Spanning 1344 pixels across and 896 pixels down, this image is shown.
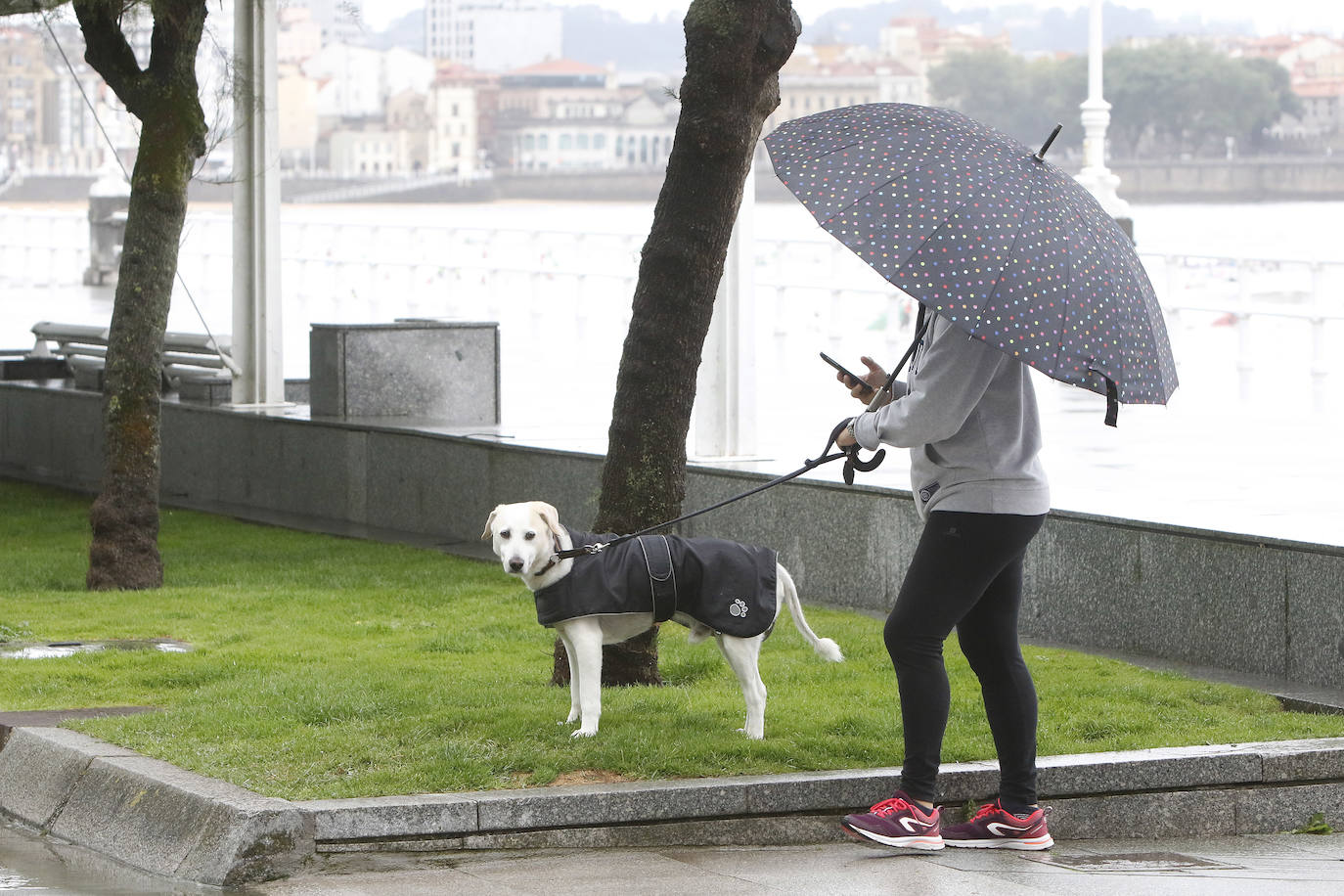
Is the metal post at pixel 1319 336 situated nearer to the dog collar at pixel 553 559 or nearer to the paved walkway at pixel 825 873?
the paved walkway at pixel 825 873

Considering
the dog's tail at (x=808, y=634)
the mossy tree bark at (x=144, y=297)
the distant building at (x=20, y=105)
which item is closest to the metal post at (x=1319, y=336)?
the mossy tree bark at (x=144, y=297)

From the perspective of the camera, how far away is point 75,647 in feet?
27.3

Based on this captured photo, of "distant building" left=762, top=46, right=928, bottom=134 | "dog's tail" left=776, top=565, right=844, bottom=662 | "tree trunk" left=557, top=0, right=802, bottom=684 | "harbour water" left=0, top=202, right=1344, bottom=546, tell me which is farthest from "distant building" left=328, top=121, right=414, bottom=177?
"dog's tail" left=776, top=565, right=844, bottom=662

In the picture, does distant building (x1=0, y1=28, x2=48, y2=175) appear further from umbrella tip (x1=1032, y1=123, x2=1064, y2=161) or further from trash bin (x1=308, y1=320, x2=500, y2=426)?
umbrella tip (x1=1032, y1=123, x2=1064, y2=161)

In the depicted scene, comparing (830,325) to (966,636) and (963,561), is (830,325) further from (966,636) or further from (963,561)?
(963,561)

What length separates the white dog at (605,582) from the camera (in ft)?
19.4

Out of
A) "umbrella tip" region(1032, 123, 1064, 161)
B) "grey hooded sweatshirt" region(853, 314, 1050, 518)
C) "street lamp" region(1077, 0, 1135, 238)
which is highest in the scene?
"street lamp" region(1077, 0, 1135, 238)

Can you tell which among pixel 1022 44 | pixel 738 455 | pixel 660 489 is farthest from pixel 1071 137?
pixel 660 489

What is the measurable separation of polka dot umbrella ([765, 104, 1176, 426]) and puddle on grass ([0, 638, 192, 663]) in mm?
4081

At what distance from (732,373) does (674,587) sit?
531cm

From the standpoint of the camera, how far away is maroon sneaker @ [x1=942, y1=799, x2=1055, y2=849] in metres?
5.52

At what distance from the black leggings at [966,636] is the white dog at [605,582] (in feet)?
2.33

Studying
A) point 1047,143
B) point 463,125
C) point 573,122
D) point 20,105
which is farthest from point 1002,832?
point 20,105

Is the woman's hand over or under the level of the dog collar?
over
